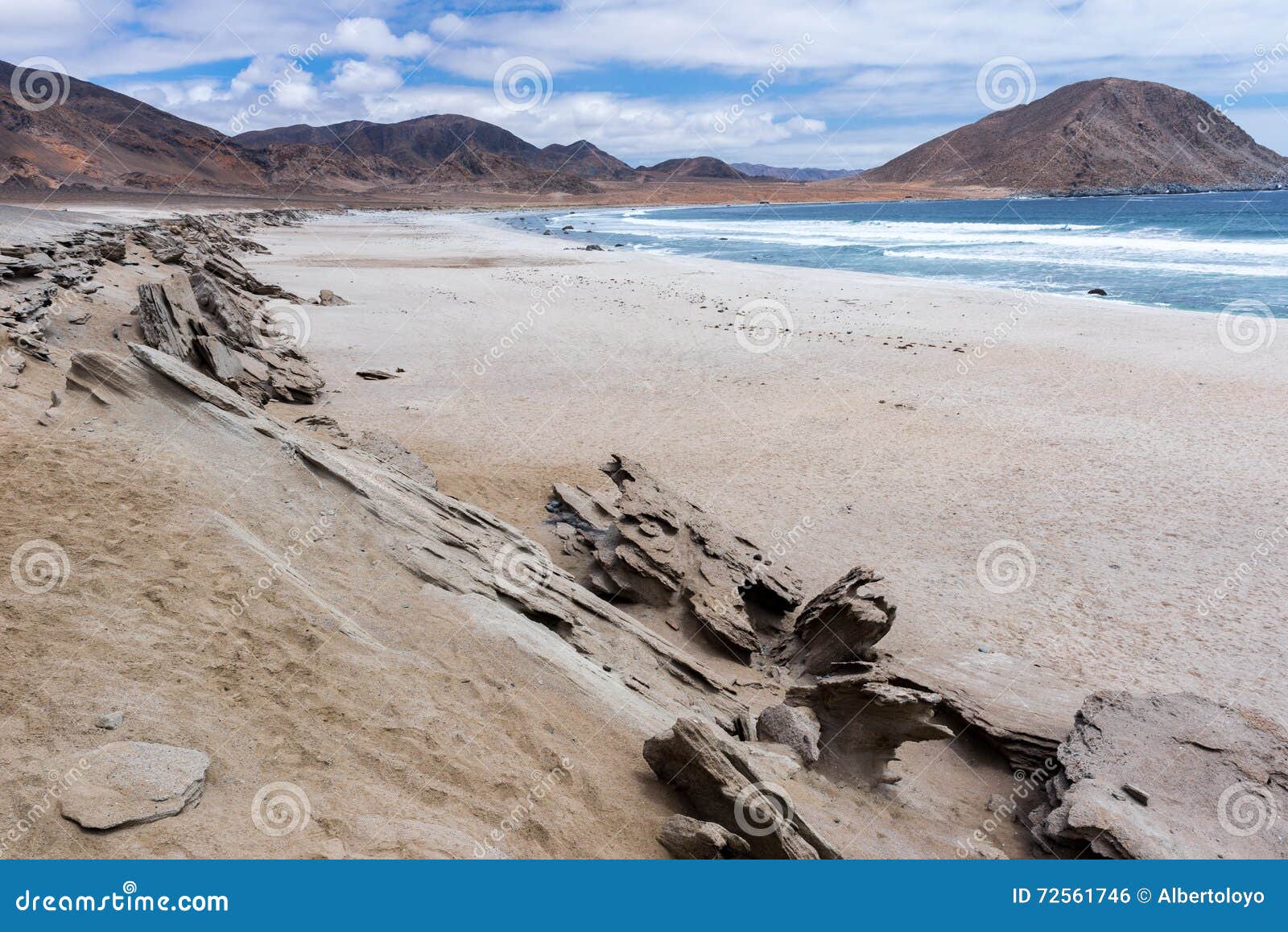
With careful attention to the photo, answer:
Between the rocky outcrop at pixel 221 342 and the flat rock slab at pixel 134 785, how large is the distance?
9.20m

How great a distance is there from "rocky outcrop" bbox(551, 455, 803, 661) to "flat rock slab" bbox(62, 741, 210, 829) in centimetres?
453

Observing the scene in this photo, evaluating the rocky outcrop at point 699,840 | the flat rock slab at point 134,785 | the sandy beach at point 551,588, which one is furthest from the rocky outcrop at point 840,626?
the flat rock slab at point 134,785

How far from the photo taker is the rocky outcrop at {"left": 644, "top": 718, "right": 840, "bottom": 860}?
4.25 m

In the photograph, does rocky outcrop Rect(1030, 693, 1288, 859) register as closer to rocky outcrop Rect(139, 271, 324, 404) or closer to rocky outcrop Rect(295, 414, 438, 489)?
rocky outcrop Rect(295, 414, 438, 489)

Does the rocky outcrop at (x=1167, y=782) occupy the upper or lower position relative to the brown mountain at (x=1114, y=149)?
lower

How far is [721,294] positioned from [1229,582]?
21031mm

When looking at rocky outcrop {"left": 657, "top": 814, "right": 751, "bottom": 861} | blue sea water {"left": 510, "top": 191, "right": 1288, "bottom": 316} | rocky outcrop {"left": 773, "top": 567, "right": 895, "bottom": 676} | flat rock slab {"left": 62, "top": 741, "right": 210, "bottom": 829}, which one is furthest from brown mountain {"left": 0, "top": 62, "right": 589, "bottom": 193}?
rocky outcrop {"left": 657, "top": 814, "right": 751, "bottom": 861}

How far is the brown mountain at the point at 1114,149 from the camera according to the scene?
502 feet

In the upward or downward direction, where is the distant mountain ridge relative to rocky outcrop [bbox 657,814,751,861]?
upward

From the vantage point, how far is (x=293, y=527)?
6.25 metres

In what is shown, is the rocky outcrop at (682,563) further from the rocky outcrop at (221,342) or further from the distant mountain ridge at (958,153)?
the distant mountain ridge at (958,153)

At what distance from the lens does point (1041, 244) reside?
51281 millimetres

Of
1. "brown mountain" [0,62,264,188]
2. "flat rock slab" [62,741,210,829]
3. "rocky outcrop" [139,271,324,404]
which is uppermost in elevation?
"brown mountain" [0,62,264,188]

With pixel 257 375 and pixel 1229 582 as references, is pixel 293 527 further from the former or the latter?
pixel 1229 582
